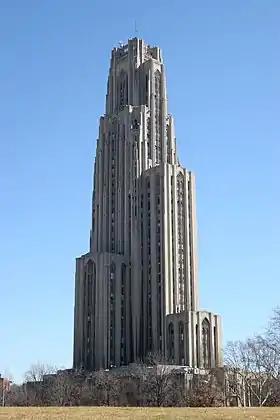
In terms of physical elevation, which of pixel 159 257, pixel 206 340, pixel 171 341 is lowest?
pixel 171 341

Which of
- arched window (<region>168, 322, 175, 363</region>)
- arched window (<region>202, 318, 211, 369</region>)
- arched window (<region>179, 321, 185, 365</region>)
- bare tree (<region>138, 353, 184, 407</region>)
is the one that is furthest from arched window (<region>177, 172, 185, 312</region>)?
bare tree (<region>138, 353, 184, 407</region>)

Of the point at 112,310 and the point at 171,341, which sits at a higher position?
the point at 112,310

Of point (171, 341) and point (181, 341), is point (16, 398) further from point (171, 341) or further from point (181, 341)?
point (181, 341)

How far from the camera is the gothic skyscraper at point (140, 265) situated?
16712 centimetres

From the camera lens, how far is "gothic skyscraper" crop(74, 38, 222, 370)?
548 feet

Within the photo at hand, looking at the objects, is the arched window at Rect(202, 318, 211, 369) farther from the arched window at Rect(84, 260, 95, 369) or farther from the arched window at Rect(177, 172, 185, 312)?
the arched window at Rect(84, 260, 95, 369)

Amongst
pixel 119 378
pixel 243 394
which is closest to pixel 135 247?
pixel 119 378

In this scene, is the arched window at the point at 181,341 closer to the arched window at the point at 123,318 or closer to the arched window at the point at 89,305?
the arched window at the point at 123,318

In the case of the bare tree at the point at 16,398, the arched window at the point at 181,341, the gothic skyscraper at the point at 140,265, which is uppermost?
the gothic skyscraper at the point at 140,265

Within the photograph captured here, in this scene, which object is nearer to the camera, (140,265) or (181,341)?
(181,341)

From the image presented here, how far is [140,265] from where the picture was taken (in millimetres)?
177875

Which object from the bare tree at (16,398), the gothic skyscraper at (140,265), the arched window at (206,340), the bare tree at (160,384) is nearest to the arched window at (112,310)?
the gothic skyscraper at (140,265)

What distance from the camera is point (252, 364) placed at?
12475cm

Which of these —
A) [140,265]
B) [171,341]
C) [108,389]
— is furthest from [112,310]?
[108,389]
